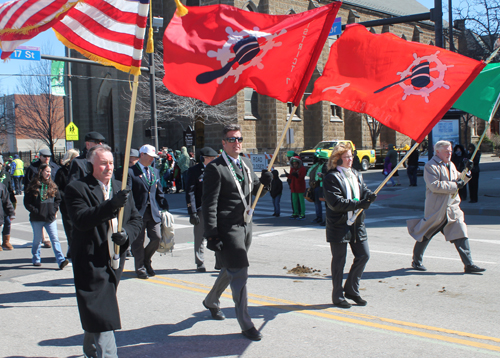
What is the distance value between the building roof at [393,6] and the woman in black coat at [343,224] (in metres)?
38.9

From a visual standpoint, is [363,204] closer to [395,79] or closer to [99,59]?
[395,79]

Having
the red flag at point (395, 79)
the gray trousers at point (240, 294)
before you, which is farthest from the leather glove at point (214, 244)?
the red flag at point (395, 79)

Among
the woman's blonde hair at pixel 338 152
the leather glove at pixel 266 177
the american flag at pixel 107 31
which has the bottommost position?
the leather glove at pixel 266 177

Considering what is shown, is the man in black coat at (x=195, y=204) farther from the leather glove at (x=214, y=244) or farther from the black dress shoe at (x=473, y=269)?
the black dress shoe at (x=473, y=269)

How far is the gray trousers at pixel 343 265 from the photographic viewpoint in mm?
5523

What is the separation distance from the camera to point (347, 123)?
1743 inches

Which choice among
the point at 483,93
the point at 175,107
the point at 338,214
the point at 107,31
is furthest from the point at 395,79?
the point at 175,107

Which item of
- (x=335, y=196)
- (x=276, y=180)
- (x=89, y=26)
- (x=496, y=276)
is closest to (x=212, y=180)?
(x=335, y=196)

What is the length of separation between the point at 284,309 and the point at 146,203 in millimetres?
2623

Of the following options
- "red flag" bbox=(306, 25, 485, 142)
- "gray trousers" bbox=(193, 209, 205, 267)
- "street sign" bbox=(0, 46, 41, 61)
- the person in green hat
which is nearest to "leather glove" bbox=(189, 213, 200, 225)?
"gray trousers" bbox=(193, 209, 205, 267)

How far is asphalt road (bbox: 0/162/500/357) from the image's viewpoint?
14.9 ft

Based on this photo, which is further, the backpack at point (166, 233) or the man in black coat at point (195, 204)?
the man in black coat at point (195, 204)

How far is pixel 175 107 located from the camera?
3209 centimetres

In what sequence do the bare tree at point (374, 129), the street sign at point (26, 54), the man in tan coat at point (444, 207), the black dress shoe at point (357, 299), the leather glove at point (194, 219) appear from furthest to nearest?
the bare tree at point (374, 129) → the street sign at point (26, 54) → the leather glove at point (194, 219) → the man in tan coat at point (444, 207) → the black dress shoe at point (357, 299)
